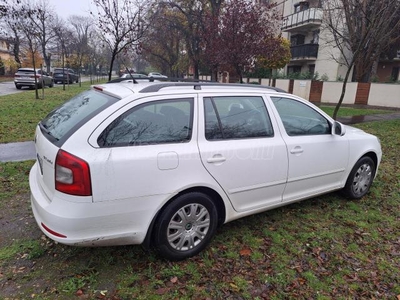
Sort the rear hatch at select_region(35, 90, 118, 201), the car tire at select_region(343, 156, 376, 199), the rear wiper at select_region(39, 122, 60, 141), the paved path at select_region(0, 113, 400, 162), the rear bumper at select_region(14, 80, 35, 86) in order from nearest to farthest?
1. the rear hatch at select_region(35, 90, 118, 201)
2. the rear wiper at select_region(39, 122, 60, 141)
3. the car tire at select_region(343, 156, 376, 199)
4. the paved path at select_region(0, 113, 400, 162)
5. the rear bumper at select_region(14, 80, 35, 86)

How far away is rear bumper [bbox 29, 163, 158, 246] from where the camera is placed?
223 centimetres

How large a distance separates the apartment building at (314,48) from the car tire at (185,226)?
2199 cm

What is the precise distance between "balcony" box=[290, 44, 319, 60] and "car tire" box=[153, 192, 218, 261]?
1008 inches

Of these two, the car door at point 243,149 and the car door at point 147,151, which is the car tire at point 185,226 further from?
the car door at point 243,149

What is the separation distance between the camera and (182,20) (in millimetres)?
21219

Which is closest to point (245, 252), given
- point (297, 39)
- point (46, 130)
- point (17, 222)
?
point (46, 130)

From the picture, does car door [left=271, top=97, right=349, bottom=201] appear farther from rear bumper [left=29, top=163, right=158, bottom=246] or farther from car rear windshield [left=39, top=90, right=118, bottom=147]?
car rear windshield [left=39, top=90, right=118, bottom=147]

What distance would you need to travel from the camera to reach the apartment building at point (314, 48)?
23.1 m

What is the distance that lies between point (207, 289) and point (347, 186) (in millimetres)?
2648

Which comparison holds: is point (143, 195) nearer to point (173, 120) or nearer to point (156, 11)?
point (173, 120)

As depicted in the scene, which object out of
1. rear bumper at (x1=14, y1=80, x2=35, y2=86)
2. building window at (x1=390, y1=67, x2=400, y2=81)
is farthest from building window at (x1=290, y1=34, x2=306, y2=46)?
rear bumper at (x1=14, y1=80, x2=35, y2=86)

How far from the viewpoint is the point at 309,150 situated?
3402 millimetres

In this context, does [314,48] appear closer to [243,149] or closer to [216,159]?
[243,149]

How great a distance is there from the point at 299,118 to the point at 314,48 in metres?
24.3
